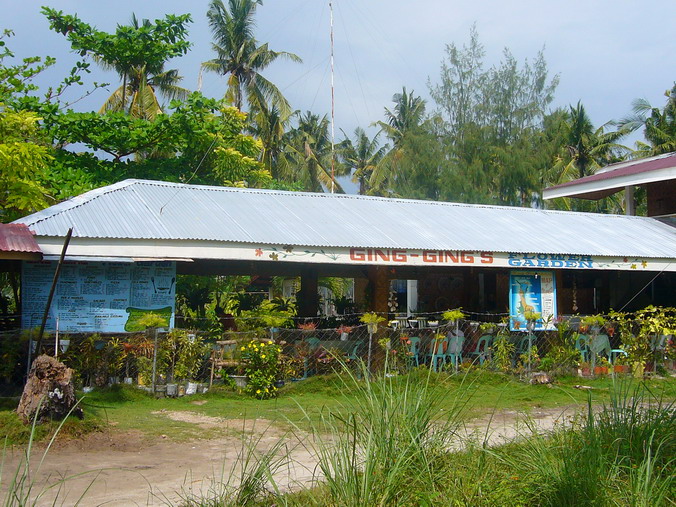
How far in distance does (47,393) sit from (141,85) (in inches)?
791

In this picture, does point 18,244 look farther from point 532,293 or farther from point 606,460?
point 532,293

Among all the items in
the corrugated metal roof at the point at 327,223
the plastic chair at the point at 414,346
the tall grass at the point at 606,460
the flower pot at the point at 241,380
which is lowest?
the flower pot at the point at 241,380

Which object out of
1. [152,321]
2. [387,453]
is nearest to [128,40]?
[152,321]

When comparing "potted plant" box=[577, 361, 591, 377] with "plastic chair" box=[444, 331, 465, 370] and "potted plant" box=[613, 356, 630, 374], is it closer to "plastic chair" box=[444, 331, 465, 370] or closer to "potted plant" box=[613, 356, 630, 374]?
"potted plant" box=[613, 356, 630, 374]

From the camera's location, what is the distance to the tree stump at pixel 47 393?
8016mm

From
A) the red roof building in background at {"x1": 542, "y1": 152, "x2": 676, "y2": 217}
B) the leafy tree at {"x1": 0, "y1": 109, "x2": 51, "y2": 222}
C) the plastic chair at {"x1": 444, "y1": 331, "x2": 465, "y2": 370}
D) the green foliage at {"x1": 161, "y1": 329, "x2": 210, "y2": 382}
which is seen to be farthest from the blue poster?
the leafy tree at {"x1": 0, "y1": 109, "x2": 51, "y2": 222}

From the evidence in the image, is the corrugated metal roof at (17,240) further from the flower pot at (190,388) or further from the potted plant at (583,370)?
the potted plant at (583,370)

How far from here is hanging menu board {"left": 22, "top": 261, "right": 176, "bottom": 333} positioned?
11.1 metres

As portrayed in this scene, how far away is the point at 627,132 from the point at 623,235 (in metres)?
23.8

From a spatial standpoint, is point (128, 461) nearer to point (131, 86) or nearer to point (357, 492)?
point (357, 492)

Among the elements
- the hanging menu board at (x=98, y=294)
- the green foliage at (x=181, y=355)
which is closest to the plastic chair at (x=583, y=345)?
the green foliage at (x=181, y=355)

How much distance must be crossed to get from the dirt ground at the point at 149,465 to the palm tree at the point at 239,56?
26107 mm

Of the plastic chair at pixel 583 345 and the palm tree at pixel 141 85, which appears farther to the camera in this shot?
the palm tree at pixel 141 85

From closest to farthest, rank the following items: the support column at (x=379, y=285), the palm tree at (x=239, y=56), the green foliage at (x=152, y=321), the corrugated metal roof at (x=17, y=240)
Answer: the corrugated metal roof at (x=17, y=240)
the green foliage at (x=152, y=321)
the support column at (x=379, y=285)
the palm tree at (x=239, y=56)
